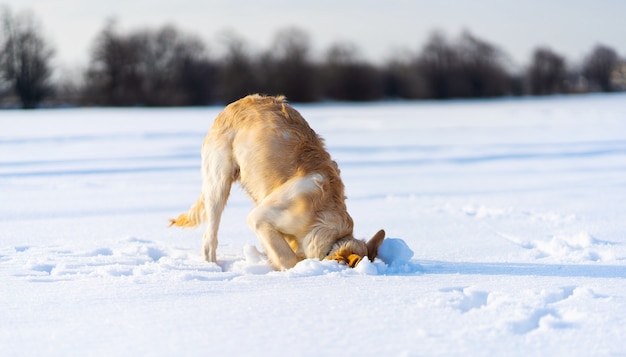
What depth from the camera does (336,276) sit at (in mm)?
3896

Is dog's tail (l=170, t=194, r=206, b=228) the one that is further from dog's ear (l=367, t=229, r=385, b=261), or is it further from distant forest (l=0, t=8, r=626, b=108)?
distant forest (l=0, t=8, r=626, b=108)

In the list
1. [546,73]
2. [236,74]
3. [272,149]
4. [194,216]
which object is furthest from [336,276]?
[546,73]

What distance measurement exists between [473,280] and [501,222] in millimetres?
2499

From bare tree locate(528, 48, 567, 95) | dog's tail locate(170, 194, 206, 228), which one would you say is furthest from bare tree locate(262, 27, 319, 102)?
dog's tail locate(170, 194, 206, 228)

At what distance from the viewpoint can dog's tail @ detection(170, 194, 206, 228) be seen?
5.00m

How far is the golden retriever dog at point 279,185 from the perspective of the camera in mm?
4270

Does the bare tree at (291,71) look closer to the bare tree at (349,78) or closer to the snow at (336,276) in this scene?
the bare tree at (349,78)

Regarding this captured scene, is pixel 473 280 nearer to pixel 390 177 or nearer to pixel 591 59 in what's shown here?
pixel 390 177

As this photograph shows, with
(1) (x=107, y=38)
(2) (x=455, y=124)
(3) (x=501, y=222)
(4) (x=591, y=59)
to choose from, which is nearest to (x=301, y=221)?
(3) (x=501, y=222)

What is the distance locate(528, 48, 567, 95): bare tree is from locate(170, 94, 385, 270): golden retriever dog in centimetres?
6469

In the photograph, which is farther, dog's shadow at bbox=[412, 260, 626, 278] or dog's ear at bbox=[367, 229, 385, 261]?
dog's ear at bbox=[367, 229, 385, 261]

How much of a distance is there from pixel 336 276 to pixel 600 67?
7684 cm

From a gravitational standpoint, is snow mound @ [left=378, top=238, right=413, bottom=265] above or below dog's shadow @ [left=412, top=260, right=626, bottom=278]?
above

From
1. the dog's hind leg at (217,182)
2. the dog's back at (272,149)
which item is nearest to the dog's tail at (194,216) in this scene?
the dog's hind leg at (217,182)
